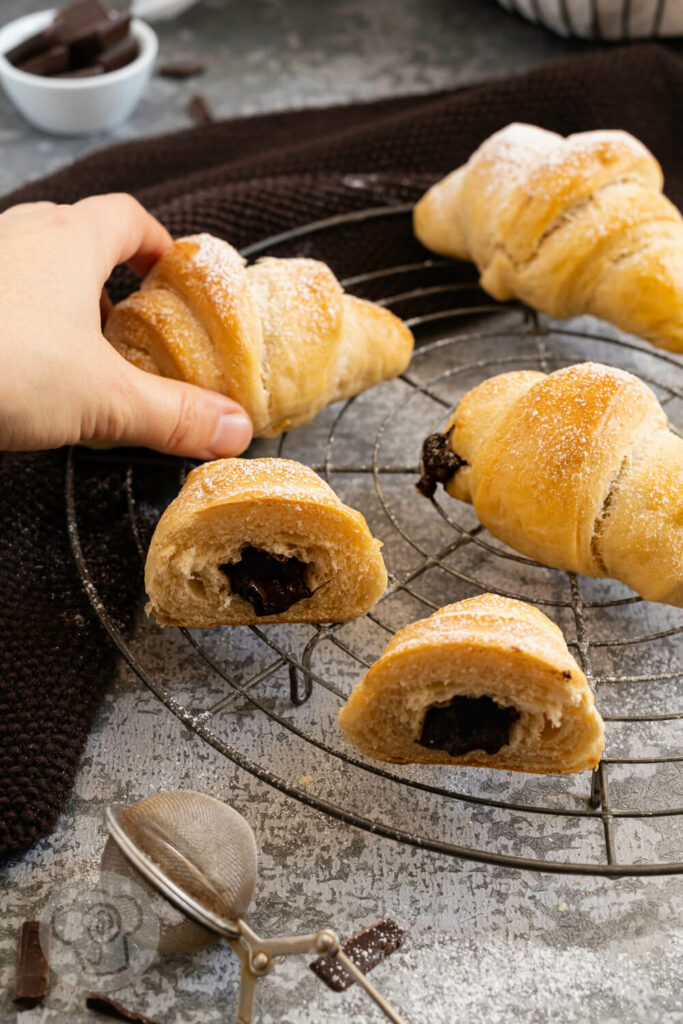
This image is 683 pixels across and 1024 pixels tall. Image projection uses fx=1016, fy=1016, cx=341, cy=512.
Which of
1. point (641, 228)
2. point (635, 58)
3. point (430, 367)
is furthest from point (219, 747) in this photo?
point (635, 58)

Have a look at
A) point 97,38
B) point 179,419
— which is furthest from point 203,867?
point 97,38

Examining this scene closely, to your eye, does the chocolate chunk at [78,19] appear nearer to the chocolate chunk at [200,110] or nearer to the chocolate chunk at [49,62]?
the chocolate chunk at [49,62]

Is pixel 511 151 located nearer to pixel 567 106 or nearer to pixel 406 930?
pixel 567 106

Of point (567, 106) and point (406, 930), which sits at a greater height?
point (567, 106)

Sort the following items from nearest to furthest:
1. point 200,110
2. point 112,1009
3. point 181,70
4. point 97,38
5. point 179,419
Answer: point 112,1009
point 179,419
point 97,38
point 200,110
point 181,70

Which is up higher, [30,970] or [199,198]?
[199,198]

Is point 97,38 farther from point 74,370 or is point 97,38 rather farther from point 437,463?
point 437,463

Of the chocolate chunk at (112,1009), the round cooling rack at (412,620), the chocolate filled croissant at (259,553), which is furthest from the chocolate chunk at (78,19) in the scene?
the chocolate chunk at (112,1009)
